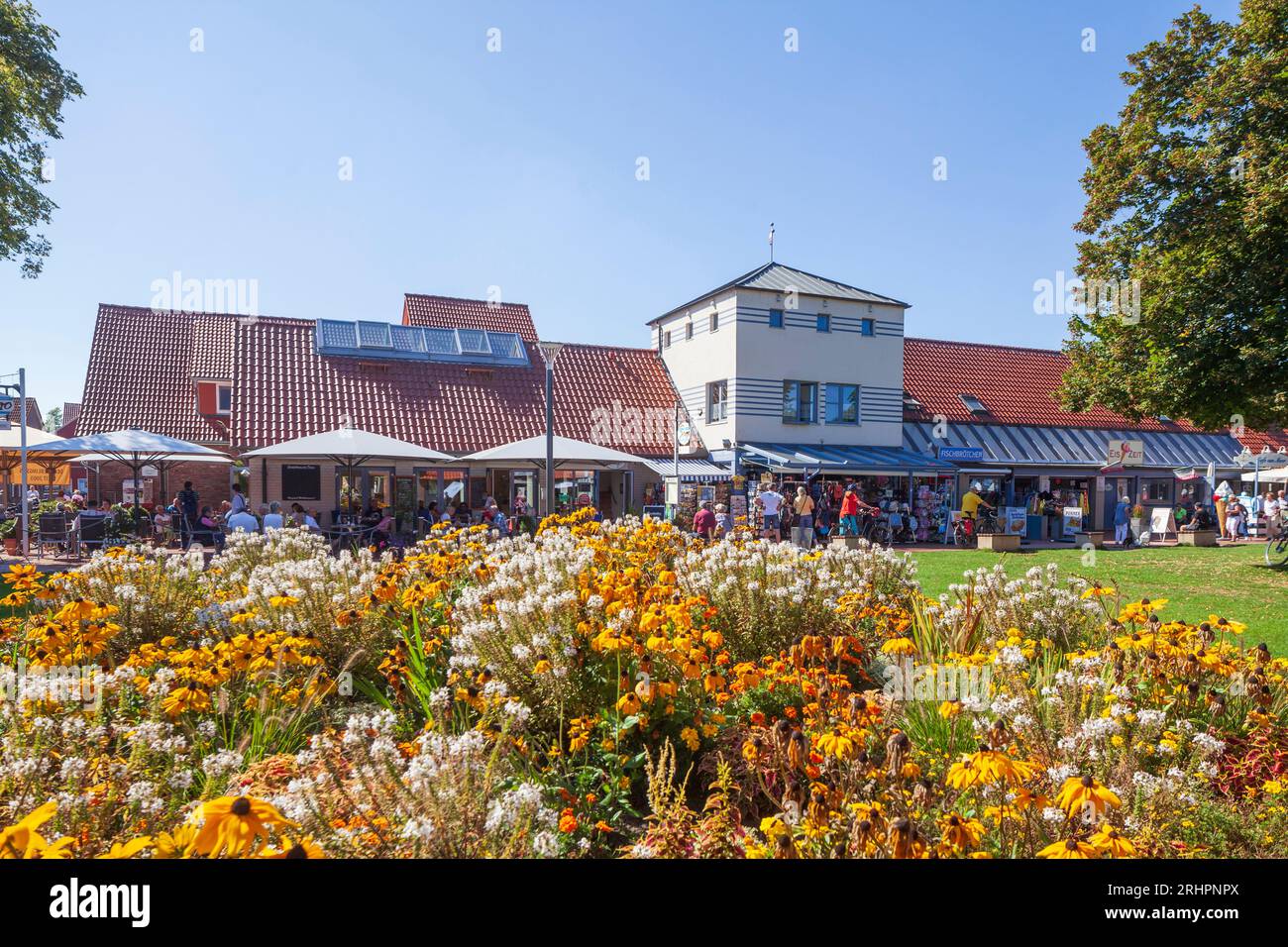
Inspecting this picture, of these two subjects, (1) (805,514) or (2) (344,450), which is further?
(1) (805,514)

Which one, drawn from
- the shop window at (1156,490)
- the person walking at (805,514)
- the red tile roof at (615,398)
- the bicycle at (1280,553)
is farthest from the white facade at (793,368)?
the shop window at (1156,490)

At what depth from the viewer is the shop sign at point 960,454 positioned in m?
25.5

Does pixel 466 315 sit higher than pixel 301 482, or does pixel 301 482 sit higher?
pixel 466 315

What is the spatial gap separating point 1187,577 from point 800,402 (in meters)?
13.5

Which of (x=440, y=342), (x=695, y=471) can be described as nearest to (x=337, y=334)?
(x=440, y=342)

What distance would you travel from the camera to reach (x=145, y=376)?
2370 centimetres

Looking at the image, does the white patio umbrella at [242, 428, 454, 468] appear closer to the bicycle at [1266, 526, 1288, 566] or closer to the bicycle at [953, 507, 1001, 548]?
the bicycle at [953, 507, 1001, 548]

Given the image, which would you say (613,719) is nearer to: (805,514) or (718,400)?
(805,514)

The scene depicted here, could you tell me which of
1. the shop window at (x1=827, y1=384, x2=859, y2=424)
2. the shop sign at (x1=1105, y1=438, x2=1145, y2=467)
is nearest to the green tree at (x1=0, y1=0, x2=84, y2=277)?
the shop window at (x1=827, y1=384, x2=859, y2=424)

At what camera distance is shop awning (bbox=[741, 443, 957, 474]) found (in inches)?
886

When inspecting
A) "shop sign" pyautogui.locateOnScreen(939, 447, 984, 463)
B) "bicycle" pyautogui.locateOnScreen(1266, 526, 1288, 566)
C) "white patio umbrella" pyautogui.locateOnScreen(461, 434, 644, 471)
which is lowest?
"bicycle" pyautogui.locateOnScreen(1266, 526, 1288, 566)

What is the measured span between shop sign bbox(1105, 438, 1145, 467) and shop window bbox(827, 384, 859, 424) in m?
11.2

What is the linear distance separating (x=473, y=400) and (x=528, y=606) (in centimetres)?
2035
